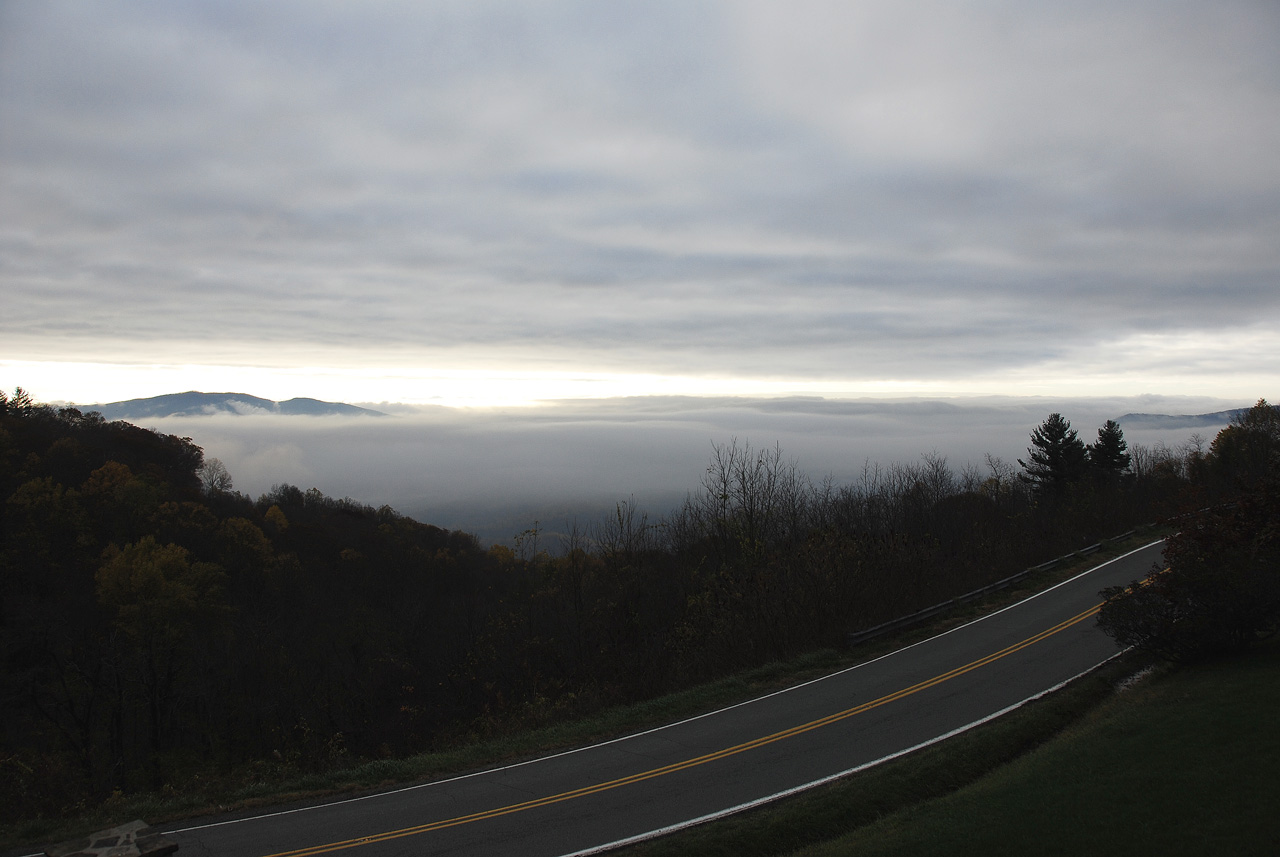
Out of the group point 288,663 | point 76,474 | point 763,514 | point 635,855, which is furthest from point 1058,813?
point 76,474

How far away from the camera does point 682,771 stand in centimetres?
1302

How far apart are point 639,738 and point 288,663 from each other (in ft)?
166

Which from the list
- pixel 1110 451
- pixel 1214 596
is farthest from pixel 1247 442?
pixel 1214 596

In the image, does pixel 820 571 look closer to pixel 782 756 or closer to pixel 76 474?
pixel 782 756

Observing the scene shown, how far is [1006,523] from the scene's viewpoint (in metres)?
44.8

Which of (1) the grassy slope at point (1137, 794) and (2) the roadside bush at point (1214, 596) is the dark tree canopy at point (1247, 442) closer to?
(2) the roadside bush at point (1214, 596)

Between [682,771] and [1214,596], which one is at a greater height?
[1214,596]

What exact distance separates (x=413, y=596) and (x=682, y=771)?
67.8 meters

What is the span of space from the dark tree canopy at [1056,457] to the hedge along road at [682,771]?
188ft

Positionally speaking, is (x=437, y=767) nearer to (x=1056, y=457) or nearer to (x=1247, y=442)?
(x=1056, y=457)

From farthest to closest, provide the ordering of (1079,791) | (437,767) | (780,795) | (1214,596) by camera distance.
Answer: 1. (1214,596)
2. (437,767)
3. (780,795)
4. (1079,791)

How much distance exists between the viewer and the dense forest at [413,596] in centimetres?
2503

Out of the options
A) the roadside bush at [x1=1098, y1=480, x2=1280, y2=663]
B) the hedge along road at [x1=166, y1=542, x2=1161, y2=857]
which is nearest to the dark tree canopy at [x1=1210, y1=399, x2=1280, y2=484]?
the roadside bush at [x1=1098, y1=480, x2=1280, y2=663]

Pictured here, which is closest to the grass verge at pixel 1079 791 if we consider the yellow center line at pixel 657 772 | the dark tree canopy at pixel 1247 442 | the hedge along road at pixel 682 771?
the hedge along road at pixel 682 771
